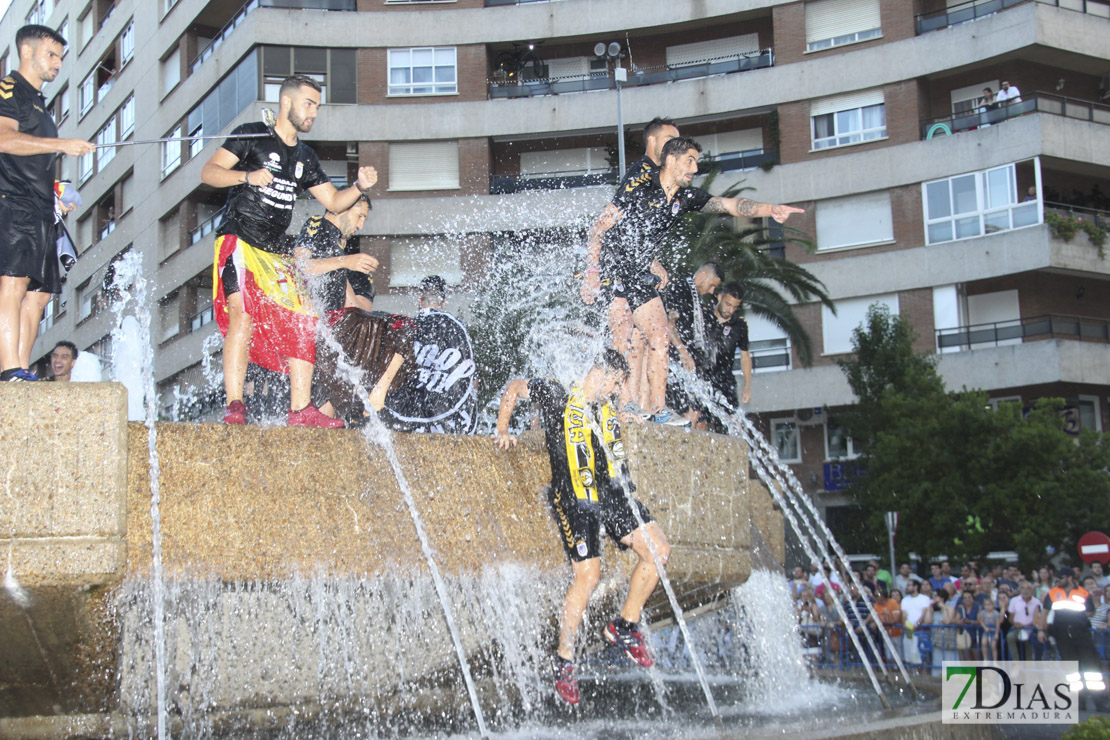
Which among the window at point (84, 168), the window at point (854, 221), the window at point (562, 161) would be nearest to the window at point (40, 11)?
the window at point (84, 168)

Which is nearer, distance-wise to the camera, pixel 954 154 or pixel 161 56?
pixel 954 154

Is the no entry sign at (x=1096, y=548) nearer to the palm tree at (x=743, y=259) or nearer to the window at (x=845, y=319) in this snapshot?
the palm tree at (x=743, y=259)

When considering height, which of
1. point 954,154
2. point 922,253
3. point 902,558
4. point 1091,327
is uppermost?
point 954,154

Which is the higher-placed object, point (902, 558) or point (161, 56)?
point (161, 56)

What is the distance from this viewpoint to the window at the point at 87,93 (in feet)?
147

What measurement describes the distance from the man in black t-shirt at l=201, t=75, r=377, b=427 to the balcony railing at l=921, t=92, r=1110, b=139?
87.8 feet

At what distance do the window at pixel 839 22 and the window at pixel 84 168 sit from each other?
90.7 ft

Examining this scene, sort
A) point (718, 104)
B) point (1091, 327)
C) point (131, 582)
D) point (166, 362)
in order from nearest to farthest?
point (131, 582), point (1091, 327), point (718, 104), point (166, 362)

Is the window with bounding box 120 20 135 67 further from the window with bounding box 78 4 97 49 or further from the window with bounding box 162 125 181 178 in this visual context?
the window with bounding box 162 125 181 178

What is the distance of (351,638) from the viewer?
17.3ft

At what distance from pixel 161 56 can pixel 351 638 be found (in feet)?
123

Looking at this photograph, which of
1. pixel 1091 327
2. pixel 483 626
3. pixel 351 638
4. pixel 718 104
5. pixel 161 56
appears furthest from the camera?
pixel 161 56

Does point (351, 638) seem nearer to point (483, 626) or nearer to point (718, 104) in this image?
point (483, 626)

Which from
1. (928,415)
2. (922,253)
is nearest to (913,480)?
(928,415)
